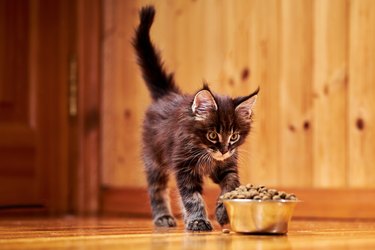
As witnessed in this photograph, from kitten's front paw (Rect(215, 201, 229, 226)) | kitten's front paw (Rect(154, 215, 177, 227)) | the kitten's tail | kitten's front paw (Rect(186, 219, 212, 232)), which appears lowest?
kitten's front paw (Rect(154, 215, 177, 227))

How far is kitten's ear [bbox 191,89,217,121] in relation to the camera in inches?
101

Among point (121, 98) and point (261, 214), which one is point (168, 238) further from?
point (121, 98)

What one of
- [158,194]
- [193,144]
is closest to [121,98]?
[158,194]

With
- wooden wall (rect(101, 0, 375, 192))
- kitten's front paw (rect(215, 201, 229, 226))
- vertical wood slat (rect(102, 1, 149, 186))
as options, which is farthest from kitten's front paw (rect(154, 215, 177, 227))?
vertical wood slat (rect(102, 1, 149, 186))

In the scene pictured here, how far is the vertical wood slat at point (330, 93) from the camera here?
3.34m

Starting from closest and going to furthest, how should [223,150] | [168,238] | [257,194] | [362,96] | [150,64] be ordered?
[168,238] → [257,194] → [223,150] → [150,64] → [362,96]

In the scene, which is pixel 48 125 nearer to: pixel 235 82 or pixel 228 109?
pixel 235 82

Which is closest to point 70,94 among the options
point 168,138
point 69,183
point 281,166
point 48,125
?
point 48,125

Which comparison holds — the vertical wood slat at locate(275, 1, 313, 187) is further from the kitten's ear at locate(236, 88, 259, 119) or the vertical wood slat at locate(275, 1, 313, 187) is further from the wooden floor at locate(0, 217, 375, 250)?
the kitten's ear at locate(236, 88, 259, 119)

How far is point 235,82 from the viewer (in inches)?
144

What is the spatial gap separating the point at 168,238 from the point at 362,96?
1.35 metres

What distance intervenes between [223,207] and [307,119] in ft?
3.04

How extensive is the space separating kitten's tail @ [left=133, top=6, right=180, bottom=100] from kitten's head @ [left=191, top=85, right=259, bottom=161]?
0.44 meters

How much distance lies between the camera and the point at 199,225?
2.60m
